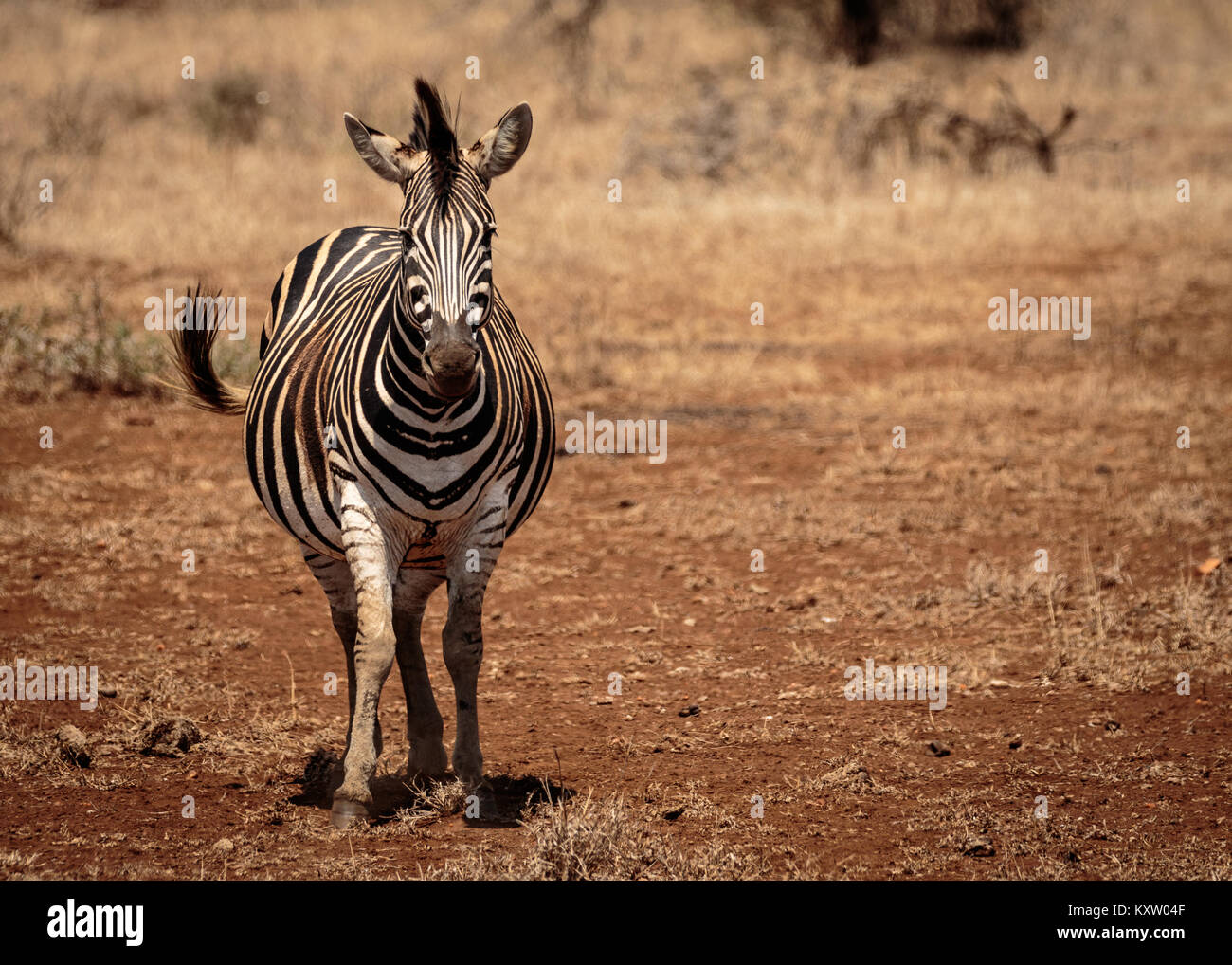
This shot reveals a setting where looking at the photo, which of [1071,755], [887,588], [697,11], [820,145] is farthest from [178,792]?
[697,11]

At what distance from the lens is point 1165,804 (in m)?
4.96

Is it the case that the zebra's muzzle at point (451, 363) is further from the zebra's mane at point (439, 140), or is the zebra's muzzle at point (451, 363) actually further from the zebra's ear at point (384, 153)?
the zebra's ear at point (384, 153)

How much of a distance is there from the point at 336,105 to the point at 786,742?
19.6m

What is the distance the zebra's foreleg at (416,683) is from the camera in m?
5.07

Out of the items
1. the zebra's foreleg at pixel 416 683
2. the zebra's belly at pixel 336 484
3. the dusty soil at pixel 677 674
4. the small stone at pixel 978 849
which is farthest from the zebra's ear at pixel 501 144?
the small stone at pixel 978 849

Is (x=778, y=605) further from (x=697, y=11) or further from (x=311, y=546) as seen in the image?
(x=697, y=11)

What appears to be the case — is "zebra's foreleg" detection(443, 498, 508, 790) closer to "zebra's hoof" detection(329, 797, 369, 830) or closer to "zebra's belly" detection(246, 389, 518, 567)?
"zebra's belly" detection(246, 389, 518, 567)

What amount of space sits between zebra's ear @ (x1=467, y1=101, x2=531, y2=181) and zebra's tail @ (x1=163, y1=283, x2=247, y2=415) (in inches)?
83.4

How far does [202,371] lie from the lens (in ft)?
20.2

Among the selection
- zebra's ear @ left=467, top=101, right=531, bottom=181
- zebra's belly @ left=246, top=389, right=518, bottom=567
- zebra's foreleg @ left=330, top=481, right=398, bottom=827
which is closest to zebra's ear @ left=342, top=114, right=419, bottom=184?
zebra's ear @ left=467, top=101, right=531, bottom=181

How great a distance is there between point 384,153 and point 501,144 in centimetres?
40

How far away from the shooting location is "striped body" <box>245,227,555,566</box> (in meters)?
4.41

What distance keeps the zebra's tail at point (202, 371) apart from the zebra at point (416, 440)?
2.99 ft

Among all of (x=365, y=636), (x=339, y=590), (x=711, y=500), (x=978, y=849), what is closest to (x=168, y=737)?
(x=339, y=590)
